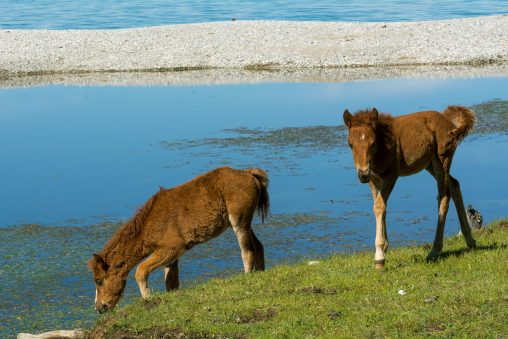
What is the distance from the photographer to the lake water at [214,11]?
62.9 m

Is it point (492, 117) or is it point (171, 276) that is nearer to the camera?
point (171, 276)

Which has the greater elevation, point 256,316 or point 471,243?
point 256,316

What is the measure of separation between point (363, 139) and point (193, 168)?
975 cm

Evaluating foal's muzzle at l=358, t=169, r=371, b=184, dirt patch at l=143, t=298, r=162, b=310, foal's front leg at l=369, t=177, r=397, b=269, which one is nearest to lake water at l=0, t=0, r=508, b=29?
foal's front leg at l=369, t=177, r=397, b=269

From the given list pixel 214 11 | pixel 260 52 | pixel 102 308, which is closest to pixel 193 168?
pixel 102 308

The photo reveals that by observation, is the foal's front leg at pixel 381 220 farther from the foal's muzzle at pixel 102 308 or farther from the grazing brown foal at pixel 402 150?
the foal's muzzle at pixel 102 308

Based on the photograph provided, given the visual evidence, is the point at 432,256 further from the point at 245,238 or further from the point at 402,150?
the point at 245,238

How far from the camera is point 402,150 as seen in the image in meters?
10.7

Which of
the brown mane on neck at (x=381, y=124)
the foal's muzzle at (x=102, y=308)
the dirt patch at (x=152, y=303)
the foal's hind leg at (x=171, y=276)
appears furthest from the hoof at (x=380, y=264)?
the foal's muzzle at (x=102, y=308)

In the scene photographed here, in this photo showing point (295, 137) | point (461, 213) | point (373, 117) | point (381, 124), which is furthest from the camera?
point (295, 137)

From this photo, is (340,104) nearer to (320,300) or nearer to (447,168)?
(447,168)

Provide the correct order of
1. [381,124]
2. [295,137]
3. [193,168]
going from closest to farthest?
[381,124]
[193,168]
[295,137]

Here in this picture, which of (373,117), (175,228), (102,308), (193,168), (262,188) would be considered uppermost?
(373,117)

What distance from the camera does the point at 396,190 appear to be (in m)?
17.7
